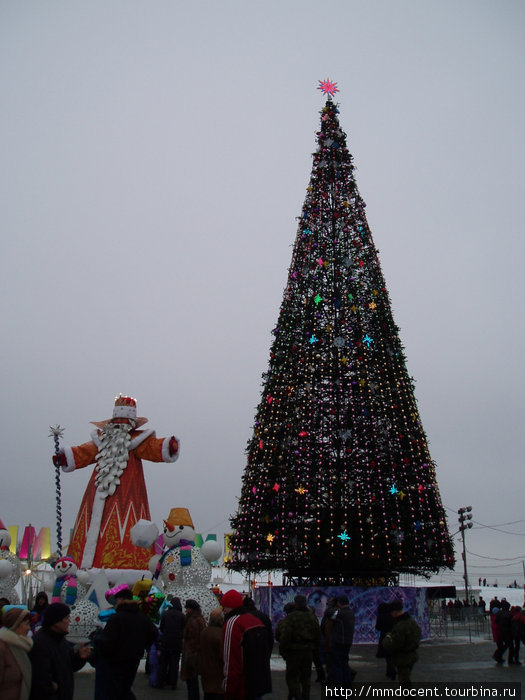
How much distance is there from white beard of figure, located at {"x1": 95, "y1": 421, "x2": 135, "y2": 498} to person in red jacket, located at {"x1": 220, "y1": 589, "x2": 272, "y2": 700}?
1296 cm

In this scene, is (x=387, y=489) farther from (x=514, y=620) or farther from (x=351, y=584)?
(x=514, y=620)

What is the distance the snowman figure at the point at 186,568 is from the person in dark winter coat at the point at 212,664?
19.0 ft

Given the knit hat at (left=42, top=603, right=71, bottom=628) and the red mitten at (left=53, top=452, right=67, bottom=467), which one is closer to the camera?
the knit hat at (left=42, top=603, right=71, bottom=628)

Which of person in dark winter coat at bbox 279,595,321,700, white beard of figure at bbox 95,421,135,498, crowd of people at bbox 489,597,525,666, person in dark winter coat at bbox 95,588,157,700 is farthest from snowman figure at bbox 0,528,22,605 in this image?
crowd of people at bbox 489,597,525,666

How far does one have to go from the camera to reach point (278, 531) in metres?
15.7

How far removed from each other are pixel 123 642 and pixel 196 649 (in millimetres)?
2857

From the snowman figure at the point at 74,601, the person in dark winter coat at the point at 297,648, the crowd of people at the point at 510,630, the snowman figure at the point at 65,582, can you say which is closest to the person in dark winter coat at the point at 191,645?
the person in dark winter coat at the point at 297,648

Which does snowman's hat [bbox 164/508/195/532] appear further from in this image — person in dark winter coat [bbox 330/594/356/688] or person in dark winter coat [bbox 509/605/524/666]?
person in dark winter coat [bbox 509/605/524/666]

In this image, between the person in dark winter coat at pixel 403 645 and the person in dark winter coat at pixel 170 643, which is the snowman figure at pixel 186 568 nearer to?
the person in dark winter coat at pixel 170 643

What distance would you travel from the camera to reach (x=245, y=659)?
5.53 meters

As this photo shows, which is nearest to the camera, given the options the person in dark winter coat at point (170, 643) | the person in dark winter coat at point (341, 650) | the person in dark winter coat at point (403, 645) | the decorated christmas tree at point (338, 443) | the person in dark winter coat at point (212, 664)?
the person in dark winter coat at point (212, 664)

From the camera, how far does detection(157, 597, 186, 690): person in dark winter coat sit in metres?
9.92

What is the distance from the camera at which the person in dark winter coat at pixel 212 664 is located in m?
6.48

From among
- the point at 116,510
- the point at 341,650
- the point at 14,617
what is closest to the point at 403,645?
the point at 341,650
